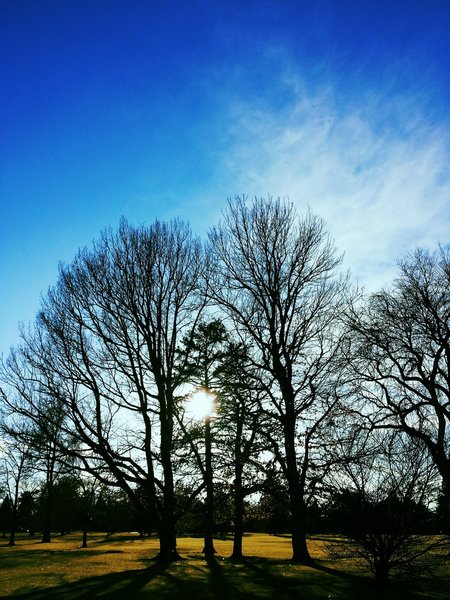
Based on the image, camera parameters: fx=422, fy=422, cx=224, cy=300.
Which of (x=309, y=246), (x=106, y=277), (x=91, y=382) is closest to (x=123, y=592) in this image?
(x=91, y=382)

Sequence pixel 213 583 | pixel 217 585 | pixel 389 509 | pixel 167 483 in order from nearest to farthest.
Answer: pixel 389 509
pixel 217 585
pixel 213 583
pixel 167 483

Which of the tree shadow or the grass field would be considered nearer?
the tree shadow

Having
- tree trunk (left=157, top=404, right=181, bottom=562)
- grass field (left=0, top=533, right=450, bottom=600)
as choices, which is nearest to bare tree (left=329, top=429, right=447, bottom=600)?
grass field (left=0, top=533, right=450, bottom=600)

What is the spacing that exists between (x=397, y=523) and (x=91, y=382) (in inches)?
542

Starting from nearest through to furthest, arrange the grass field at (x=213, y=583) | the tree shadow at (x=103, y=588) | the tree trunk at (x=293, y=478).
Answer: the tree shadow at (x=103, y=588), the grass field at (x=213, y=583), the tree trunk at (x=293, y=478)

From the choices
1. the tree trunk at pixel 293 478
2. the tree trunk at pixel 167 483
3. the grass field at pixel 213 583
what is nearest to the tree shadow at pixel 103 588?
the grass field at pixel 213 583

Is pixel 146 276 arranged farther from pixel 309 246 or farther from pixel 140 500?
pixel 140 500

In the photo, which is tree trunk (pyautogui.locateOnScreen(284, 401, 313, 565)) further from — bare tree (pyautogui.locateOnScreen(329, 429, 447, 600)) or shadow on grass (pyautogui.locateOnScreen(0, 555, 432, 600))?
bare tree (pyautogui.locateOnScreen(329, 429, 447, 600))

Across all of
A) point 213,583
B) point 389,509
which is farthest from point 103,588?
point 389,509

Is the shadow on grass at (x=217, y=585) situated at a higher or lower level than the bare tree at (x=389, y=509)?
lower

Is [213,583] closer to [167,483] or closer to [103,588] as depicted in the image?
[103,588]

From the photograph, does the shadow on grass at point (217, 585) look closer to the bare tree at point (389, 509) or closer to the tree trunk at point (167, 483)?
the tree trunk at point (167, 483)

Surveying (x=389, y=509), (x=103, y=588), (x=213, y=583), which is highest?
(x=389, y=509)

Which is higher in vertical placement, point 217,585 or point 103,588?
point 103,588
